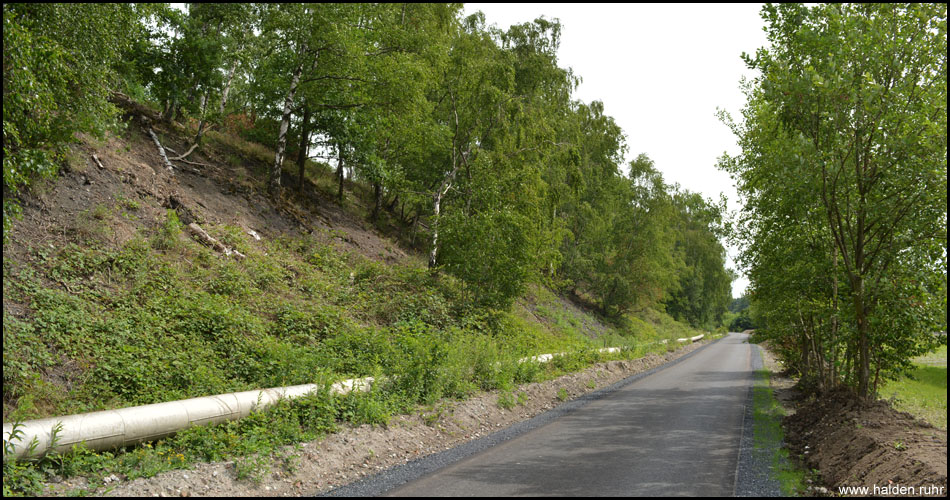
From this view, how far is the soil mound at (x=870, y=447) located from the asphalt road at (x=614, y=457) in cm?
107

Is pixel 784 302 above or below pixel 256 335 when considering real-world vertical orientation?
above

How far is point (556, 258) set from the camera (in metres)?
19.5

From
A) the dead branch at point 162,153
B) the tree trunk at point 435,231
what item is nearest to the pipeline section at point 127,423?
the dead branch at point 162,153

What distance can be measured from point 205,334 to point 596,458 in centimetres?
685

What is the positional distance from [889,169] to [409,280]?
501 inches

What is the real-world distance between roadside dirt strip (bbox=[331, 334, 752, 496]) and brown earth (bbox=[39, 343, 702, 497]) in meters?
0.41

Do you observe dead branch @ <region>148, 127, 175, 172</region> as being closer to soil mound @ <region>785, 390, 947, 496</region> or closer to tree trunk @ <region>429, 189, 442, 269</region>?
tree trunk @ <region>429, 189, 442, 269</region>

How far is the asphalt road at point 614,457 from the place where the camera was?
19.4 ft

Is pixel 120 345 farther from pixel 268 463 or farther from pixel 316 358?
pixel 268 463

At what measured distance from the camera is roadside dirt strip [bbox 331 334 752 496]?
19.5 ft

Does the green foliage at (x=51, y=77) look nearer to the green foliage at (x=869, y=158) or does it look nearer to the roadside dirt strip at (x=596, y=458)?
the roadside dirt strip at (x=596, y=458)

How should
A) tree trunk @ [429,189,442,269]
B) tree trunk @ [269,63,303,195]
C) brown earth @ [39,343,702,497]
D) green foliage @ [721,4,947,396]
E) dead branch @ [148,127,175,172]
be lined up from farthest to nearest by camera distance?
tree trunk @ [429,189,442,269]
tree trunk @ [269,63,303,195]
dead branch @ [148,127,175,172]
green foliage @ [721,4,947,396]
brown earth @ [39,343,702,497]

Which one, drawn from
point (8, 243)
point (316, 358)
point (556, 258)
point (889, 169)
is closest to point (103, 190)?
point (8, 243)

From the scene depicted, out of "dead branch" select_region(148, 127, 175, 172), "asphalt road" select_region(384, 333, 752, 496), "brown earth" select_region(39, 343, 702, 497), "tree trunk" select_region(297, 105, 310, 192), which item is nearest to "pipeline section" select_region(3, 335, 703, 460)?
"brown earth" select_region(39, 343, 702, 497)
